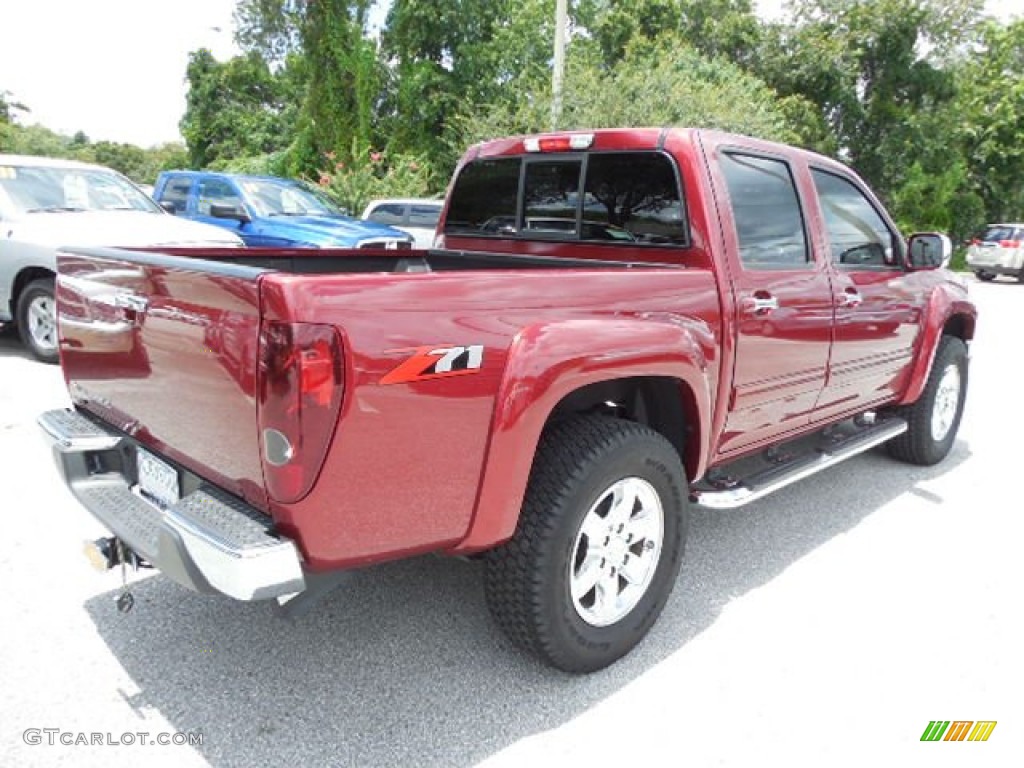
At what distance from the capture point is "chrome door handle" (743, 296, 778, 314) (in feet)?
10.3

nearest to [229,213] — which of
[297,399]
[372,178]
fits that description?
[297,399]

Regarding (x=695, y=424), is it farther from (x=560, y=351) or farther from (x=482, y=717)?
(x=482, y=717)

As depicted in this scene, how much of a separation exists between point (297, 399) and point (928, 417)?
4457 millimetres

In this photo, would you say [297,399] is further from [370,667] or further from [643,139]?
[643,139]

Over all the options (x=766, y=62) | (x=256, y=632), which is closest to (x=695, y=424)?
(x=256, y=632)

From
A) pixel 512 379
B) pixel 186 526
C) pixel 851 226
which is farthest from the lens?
pixel 851 226

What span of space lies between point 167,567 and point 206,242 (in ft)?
17.7

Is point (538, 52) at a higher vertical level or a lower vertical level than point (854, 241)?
higher

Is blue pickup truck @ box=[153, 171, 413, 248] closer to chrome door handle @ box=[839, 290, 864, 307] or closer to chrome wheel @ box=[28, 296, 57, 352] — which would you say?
chrome wheel @ box=[28, 296, 57, 352]

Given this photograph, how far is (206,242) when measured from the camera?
22.5 ft

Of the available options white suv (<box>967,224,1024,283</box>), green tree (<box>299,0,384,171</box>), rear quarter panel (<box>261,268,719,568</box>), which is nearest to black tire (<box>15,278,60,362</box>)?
rear quarter panel (<box>261,268,719,568</box>)

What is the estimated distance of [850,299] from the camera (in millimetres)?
3805

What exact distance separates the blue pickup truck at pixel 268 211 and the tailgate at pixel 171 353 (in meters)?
6.55

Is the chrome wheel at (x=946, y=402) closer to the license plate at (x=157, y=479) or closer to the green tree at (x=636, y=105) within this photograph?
the license plate at (x=157, y=479)
